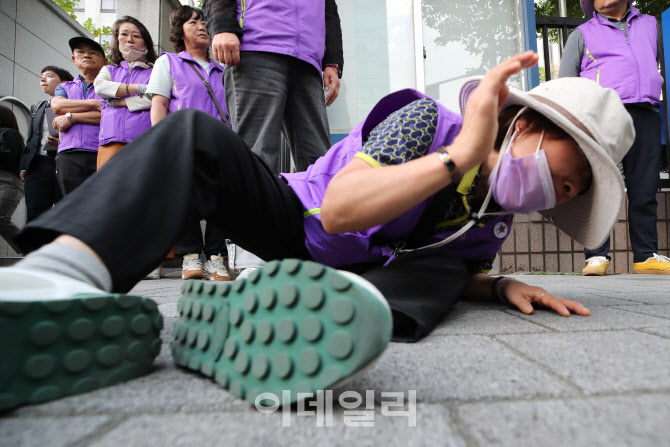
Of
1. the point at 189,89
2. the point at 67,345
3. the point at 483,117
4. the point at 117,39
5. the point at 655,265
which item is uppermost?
the point at 117,39

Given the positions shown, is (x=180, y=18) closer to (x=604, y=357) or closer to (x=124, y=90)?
(x=124, y=90)

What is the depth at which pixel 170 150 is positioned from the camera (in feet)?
3.14

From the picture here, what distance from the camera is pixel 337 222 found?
1003 millimetres

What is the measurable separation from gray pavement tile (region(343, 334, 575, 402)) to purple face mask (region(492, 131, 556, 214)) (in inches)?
16.2

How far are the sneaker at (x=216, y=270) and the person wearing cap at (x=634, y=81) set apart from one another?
277cm

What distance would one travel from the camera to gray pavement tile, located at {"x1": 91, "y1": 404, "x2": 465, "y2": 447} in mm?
503

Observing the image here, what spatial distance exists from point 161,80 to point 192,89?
0.20 metres

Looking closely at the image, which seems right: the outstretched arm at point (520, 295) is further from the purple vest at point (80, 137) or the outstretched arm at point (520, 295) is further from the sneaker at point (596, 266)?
the purple vest at point (80, 137)

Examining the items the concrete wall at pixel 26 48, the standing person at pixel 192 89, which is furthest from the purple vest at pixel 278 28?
the concrete wall at pixel 26 48

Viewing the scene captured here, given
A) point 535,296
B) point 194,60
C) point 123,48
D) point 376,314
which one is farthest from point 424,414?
point 123,48

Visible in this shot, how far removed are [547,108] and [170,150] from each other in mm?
885

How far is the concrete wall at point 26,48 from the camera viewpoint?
17.0ft

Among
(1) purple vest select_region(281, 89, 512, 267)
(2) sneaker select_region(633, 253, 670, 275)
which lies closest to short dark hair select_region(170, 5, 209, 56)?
(1) purple vest select_region(281, 89, 512, 267)

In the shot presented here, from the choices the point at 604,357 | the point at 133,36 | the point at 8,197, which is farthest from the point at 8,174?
the point at 604,357
